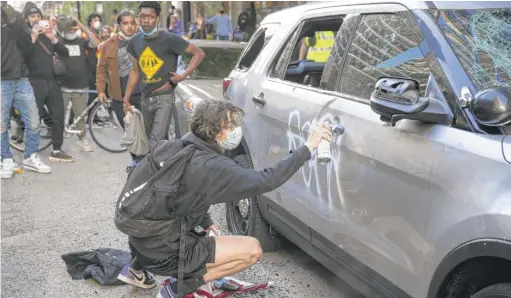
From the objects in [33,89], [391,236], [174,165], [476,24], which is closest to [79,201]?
[33,89]

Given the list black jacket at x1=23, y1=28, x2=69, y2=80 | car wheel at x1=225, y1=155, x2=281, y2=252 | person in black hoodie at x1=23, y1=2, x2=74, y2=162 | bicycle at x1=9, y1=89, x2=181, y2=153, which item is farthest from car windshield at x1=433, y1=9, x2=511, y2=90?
bicycle at x1=9, y1=89, x2=181, y2=153

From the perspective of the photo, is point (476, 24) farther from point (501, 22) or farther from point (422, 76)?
point (422, 76)

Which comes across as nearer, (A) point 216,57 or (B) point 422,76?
(B) point 422,76

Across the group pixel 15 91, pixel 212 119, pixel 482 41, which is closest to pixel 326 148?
pixel 212 119

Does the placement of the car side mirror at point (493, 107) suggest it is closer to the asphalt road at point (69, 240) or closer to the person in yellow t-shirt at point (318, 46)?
the asphalt road at point (69, 240)

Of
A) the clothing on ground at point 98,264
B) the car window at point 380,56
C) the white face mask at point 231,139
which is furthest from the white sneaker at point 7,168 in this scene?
the car window at point 380,56

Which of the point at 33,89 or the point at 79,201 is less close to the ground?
the point at 33,89

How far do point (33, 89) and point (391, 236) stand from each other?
18.5ft

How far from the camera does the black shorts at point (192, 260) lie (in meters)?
3.08

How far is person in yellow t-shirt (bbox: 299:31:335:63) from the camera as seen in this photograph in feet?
14.2

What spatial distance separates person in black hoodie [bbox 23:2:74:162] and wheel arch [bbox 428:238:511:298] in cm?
583

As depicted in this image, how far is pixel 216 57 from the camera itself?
25.0 feet

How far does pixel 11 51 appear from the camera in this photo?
618 centimetres

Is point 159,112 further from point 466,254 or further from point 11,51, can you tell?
point 466,254
